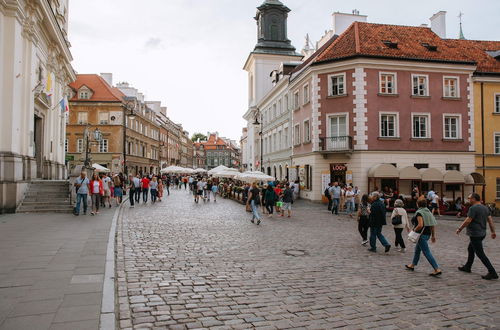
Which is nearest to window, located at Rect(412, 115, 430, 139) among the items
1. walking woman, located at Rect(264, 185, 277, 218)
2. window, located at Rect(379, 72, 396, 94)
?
window, located at Rect(379, 72, 396, 94)

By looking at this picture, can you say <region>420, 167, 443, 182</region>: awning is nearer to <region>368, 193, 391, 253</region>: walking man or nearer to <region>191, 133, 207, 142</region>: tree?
<region>368, 193, 391, 253</region>: walking man

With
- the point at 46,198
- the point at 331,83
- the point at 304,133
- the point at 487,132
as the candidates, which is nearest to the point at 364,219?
the point at 46,198

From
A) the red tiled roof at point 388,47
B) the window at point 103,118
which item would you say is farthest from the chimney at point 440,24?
the window at point 103,118

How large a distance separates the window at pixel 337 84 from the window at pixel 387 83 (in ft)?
8.91

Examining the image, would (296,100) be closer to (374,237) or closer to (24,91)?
(24,91)

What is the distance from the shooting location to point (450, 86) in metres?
28.3

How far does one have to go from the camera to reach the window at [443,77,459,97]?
2821 centimetres

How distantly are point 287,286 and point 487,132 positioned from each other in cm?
3004

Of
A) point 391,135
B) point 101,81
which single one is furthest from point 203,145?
point 391,135

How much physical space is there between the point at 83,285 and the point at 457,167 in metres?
28.9

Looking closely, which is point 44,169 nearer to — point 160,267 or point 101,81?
point 160,267

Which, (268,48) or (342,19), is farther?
(268,48)

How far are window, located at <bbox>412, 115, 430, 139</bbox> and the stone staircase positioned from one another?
77.6 ft

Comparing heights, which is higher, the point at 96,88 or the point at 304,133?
the point at 96,88
